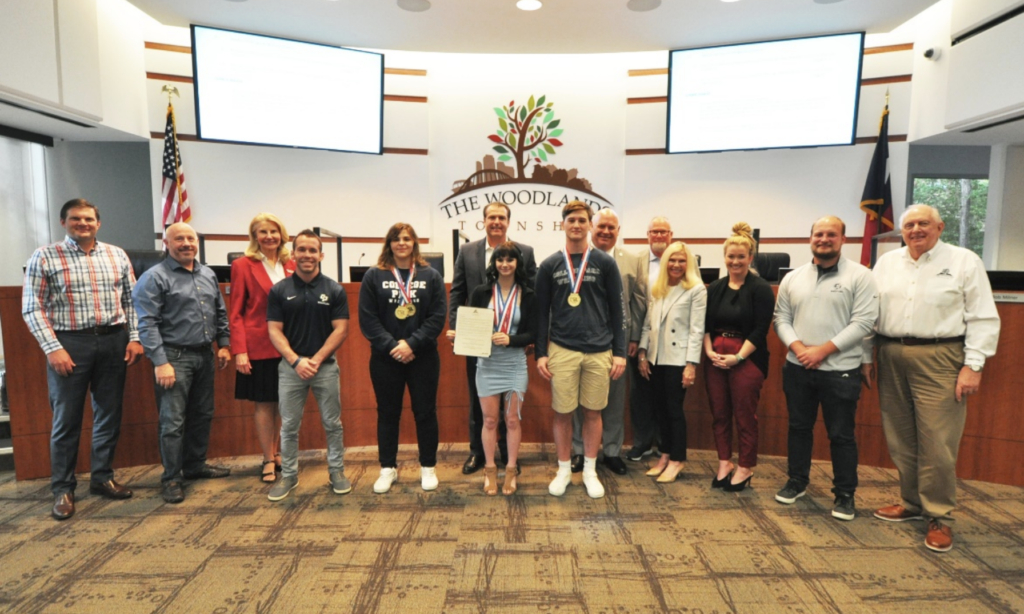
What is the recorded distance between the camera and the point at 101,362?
2877 millimetres

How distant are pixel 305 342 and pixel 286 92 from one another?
359cm

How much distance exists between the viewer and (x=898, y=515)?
271cm

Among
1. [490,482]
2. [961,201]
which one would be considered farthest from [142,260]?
[961,201]

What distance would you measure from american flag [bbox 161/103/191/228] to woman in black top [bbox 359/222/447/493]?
361 centimetres

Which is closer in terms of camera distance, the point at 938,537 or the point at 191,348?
the point at 938,537

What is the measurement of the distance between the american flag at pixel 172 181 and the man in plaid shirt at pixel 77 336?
2.64m

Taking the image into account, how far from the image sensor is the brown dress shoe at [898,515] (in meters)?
2.71

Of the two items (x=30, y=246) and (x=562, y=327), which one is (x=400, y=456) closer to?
(x=562, y=327)

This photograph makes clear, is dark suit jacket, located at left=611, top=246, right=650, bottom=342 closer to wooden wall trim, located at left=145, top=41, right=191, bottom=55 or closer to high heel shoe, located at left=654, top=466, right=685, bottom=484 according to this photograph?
high heel shoe, located at left=654, top=466, right=685, bottom=484

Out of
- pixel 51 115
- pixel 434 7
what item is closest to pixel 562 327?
pixel 434 7

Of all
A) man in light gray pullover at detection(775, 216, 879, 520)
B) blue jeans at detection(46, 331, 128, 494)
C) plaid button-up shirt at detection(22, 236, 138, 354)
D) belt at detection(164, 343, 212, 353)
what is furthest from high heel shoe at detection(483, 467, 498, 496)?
plaid button-up shirt at detection(22, 236, 138, 354)

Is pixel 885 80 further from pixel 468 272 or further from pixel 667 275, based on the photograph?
pixel 468 272

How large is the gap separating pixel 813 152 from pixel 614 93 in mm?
2280

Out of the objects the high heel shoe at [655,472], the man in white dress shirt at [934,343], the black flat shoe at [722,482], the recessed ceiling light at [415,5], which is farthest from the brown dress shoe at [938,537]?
the recessed ceiling light at [415,5]
